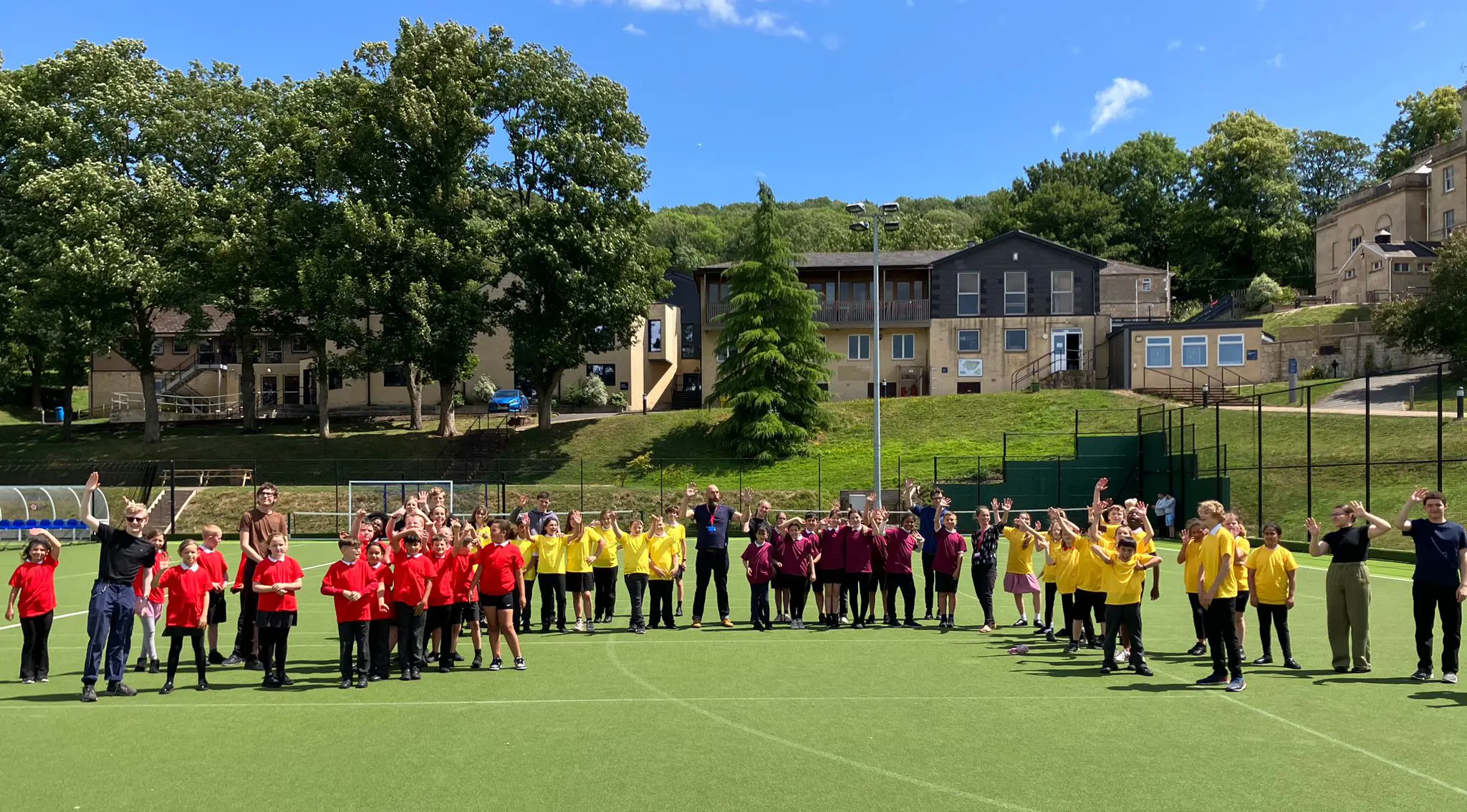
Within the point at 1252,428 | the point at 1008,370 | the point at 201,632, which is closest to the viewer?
the point at 201,632

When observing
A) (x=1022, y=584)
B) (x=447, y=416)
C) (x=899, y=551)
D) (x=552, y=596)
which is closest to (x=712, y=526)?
(x=552, y=596)

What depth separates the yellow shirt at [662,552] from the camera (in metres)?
14.9

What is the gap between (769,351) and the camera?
4544 cm

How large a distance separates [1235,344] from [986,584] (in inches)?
1673

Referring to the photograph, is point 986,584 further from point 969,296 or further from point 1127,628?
point 969,296

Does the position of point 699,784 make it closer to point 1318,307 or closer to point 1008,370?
point 1008,370

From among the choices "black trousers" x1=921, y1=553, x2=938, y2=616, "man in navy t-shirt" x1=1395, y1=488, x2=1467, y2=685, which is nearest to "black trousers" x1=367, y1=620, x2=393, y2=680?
"black trousers" x1=921, y1=553, x2=938, y2=616

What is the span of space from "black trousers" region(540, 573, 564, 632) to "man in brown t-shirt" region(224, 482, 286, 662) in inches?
144

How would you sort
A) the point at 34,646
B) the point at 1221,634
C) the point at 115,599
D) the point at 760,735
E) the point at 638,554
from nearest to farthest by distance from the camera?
the point at 760,735
the point at 115,599
the point at 1221,634
the point at 34,646
the point at 638,554

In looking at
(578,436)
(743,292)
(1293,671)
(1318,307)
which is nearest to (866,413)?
(743,292)

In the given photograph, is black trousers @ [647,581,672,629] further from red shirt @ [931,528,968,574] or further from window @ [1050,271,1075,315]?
window @ [1050,271,1075,315]

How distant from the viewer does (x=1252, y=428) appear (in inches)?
1513

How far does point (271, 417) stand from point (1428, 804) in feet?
195

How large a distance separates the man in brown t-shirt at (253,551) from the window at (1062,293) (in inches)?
1948
